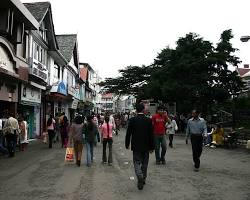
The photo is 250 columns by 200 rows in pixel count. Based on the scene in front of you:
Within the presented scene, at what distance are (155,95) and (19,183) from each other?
96.5 feet

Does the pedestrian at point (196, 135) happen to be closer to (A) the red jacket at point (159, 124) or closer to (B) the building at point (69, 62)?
(A) the red jacket at point (159, 124)

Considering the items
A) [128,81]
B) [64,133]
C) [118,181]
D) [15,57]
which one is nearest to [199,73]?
[64,133]

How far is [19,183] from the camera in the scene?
32.3ft

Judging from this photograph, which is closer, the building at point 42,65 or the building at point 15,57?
the building at point 15,57

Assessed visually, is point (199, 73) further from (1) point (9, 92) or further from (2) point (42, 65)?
(1) point (9, 92)

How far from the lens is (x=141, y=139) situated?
30.0 ft

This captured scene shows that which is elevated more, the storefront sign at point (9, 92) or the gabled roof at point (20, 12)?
the gabled roof at point (20, 12)

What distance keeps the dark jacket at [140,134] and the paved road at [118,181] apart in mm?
912

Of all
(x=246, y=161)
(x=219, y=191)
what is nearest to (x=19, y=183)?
(x=219, y=191)

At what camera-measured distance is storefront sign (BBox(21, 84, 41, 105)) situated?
23.1 meters

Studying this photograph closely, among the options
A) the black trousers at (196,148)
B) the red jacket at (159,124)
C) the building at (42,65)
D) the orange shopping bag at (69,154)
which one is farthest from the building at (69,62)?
the black trousers at (196,148)

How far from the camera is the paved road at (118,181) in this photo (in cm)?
834

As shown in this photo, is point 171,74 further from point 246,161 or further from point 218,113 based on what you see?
point 246,161

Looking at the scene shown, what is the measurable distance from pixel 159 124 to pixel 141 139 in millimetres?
4320
